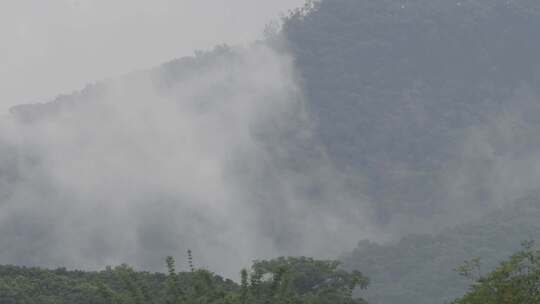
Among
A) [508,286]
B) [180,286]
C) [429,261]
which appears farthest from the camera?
[429,261]

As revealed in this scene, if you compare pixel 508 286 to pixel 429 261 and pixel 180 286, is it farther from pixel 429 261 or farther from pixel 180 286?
pixel 429 261

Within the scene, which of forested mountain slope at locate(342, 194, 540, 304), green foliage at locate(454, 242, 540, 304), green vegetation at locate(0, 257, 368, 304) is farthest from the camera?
forested mountain slope at locate(342, 194, 540, 304)

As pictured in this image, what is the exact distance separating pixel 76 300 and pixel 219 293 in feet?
63.4

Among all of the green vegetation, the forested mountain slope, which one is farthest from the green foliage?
the forested mountain slope

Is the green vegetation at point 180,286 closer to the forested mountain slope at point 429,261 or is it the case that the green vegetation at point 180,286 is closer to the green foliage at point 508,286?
the green foliage at point 508,286

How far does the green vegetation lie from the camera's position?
127ft

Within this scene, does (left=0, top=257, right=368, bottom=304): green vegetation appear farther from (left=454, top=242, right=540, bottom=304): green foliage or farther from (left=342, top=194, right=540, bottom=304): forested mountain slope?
(left=342, top=194, right=540, bottom=304): forested mountain slope

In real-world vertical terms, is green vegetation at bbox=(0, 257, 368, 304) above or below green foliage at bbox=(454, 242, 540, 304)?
above

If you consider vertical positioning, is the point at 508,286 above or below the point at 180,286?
below

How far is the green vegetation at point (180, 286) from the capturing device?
127 feet

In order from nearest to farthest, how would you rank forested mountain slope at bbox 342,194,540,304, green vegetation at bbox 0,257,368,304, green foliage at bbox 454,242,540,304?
green foliage at bbox 454,242,540,304, green vegetation at bbox 0,257,368,304, forested mountain slope at bbox 342,194,540,304

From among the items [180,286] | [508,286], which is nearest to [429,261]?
[180,286]

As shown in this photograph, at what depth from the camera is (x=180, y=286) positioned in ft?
134

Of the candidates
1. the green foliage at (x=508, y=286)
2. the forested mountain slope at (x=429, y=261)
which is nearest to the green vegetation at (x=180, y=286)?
the green foliage at (x=508, y=286)
